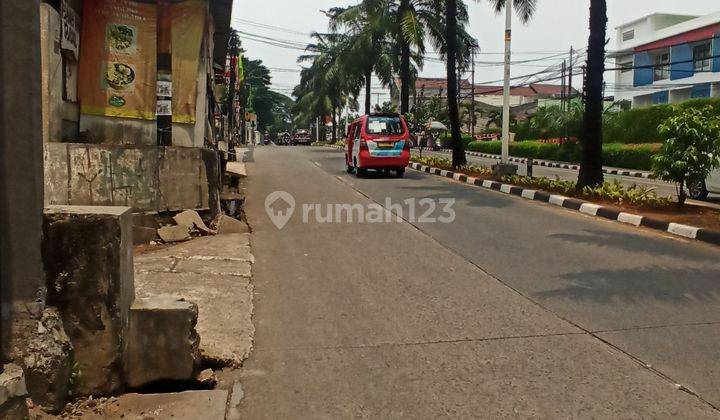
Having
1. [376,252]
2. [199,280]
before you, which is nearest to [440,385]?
[199,280]

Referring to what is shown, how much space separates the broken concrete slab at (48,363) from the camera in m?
3.13

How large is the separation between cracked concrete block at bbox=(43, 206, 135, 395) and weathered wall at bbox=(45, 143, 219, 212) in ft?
15.7

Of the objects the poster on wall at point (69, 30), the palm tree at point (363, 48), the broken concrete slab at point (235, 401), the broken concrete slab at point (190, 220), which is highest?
the palm tree at point (363, 48)

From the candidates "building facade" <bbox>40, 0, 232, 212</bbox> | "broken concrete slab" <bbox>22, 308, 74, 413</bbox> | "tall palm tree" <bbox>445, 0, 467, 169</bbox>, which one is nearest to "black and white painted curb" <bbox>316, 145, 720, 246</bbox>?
"tall palm tree" <bbox>445, 0, 467, 169</bbox>

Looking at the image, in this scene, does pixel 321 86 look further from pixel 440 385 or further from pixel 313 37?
pixel 440 385

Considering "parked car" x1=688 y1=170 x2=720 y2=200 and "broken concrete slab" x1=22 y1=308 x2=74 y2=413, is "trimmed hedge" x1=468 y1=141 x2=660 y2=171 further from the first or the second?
"broken concrete slab" x1=22 y1=308 x2=74 y2=413

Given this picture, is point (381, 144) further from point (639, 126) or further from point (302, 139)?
point (302, 139)

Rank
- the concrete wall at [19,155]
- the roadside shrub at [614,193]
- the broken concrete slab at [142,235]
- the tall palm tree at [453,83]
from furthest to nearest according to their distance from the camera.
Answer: the tall palm tree at [453,83], the roadside shrub at [614,193], the broken concrete slab at [142,235], the concrete wall at [19,155]

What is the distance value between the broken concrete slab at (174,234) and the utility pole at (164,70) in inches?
68.3

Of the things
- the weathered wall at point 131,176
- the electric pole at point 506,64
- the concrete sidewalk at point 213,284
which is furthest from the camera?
the electric pole at point 506,64

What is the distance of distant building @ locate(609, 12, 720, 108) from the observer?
3828 cm

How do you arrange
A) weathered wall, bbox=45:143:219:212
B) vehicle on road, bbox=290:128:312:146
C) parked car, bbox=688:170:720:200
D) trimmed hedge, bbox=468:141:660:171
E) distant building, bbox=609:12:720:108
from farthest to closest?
vehicle on road, bbox=290:128:312:146 → distant building, bbox=609:12:720:108 → trimmed hedge, bbox=468:141:660:171 → parked car, bbox=688:170:720:200 → weathered wall, bbox=45:143:219:212

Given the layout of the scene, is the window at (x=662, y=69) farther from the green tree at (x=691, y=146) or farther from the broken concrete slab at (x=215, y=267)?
the broken concrete slab at (x=215, y=267)

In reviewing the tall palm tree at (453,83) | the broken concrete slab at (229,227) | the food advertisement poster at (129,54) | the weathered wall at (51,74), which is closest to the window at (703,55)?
the tall palm tree at (453,83)
